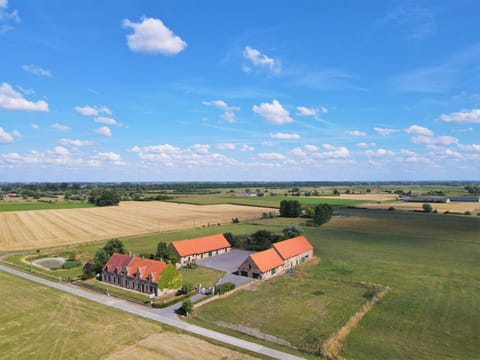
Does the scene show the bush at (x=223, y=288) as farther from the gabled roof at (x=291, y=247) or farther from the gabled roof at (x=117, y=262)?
the gabled roof at (x=117, y=262)

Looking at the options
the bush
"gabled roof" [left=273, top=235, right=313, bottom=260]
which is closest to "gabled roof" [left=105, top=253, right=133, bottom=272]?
the bush

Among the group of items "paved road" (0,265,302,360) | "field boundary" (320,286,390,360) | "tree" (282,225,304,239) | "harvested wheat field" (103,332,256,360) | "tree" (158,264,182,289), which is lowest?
"paved road" (0,265,302,360)

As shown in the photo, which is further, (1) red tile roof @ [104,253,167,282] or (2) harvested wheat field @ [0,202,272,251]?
(2) harvested wheat field @ [0,202,272,251]

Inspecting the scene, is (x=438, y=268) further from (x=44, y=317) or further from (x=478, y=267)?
(x=44, y=317)

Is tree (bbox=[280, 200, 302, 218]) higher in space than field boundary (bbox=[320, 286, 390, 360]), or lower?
higher

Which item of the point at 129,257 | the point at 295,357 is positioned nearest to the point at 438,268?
the point at 295,357

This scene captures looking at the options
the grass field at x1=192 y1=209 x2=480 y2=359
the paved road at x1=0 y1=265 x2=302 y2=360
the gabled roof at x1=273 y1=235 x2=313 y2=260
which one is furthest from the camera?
the gabled roof at x1=273 y1=235 x2=313 y2=260

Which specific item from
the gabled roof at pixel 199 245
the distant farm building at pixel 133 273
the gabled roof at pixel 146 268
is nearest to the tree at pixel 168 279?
the distant farm building at pixel 133 273

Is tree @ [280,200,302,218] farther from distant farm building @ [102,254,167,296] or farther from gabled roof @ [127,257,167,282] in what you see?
gabled roof @ [127,257,167,282]

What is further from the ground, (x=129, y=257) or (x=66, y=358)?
(x=129, y=257)
